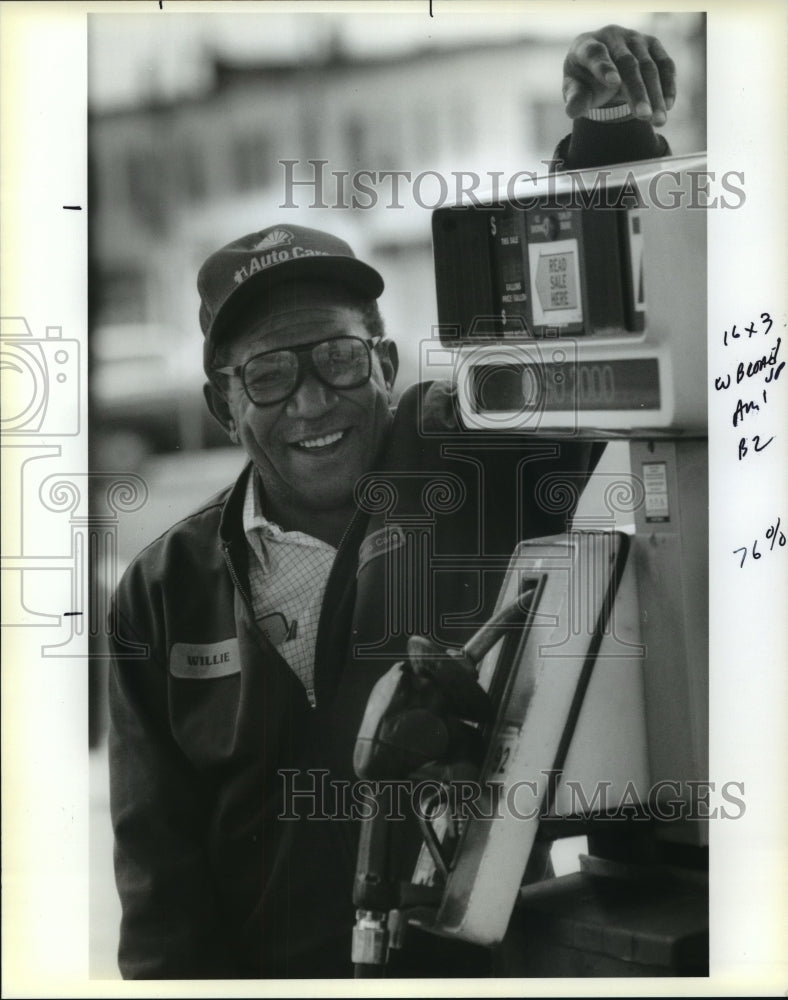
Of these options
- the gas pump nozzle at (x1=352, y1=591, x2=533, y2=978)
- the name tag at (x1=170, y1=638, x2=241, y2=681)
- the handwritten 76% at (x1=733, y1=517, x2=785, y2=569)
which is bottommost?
the gas pump nozzle at (x1=352, y1=591, x2=533, y2=978)

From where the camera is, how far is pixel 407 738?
223cm

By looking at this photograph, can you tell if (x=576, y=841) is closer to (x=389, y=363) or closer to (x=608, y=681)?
(x=608, y=681)

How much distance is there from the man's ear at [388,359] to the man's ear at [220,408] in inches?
12.6

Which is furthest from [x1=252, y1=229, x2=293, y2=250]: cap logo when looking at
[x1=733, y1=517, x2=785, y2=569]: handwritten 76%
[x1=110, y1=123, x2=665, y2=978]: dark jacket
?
[x1=733, y1=517, x2=785, y2=569]: handwritten 76%

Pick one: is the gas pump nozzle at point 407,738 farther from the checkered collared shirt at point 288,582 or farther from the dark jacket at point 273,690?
the checkered collared shirt at point 288,582

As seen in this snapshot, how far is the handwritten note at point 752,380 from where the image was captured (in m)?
2.36

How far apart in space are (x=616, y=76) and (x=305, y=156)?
63 centimetres

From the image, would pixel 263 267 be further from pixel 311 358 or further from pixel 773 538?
pixel 773 538

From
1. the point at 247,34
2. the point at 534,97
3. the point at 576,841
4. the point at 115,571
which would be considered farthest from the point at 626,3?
the point at 576,841

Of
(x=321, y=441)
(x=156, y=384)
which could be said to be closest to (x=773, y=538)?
(x=321, y=441)

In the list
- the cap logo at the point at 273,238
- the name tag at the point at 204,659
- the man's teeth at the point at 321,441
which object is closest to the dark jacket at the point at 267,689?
the name tag at the point at 204,659

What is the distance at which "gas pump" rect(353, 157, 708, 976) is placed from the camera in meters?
2.23

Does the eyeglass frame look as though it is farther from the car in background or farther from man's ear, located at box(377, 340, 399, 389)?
the car in background

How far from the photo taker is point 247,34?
7.70 feet
